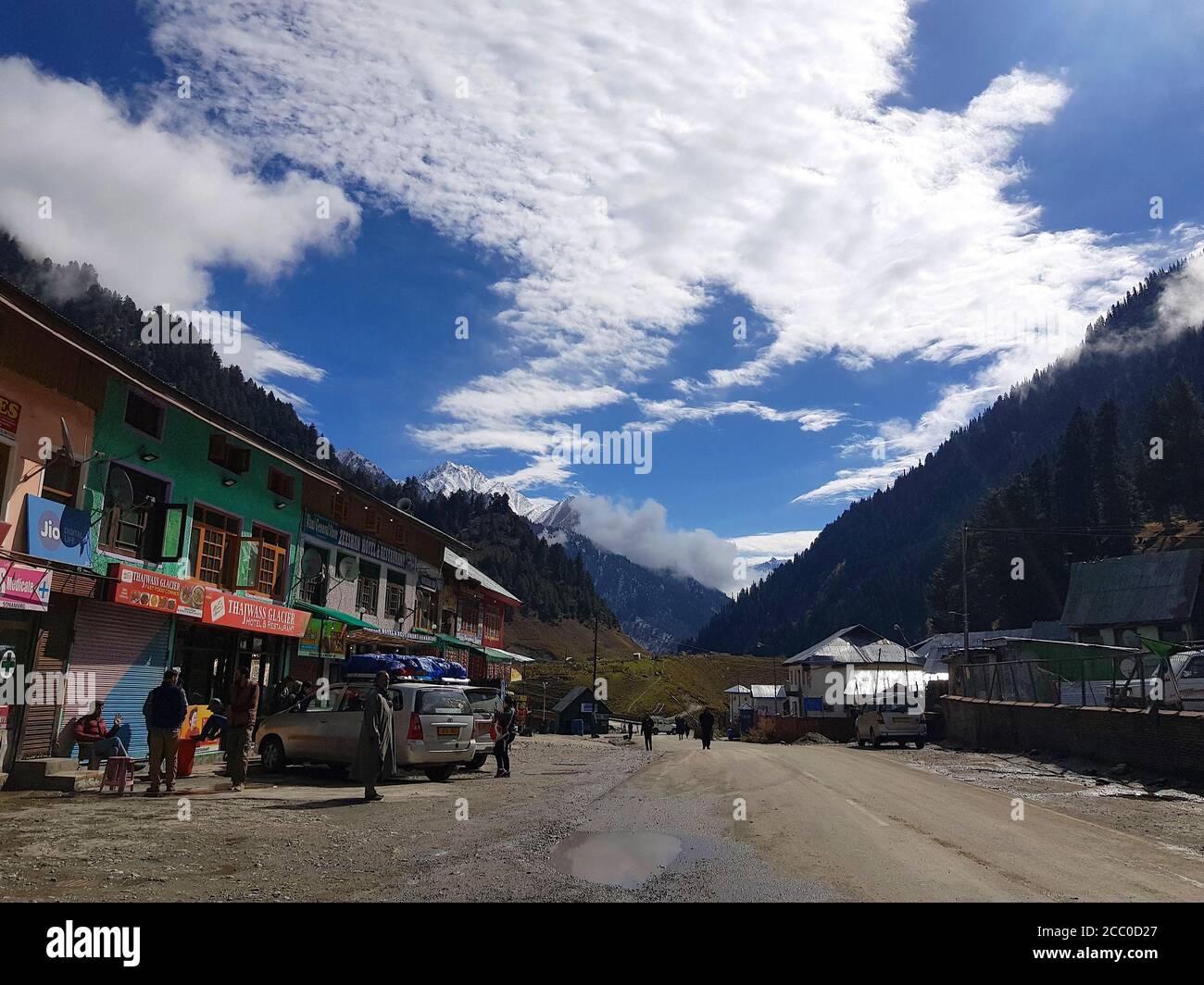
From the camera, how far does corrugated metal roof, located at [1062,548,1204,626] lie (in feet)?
184

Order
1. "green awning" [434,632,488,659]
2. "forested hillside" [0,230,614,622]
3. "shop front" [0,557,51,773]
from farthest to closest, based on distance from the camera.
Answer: "forested hillside" [0,230,614,622], "green awning" [434,632,488,659], "shop front" [0,557,51,773]

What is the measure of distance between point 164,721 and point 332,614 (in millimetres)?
13044

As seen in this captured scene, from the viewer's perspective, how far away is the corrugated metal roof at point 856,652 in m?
76.2

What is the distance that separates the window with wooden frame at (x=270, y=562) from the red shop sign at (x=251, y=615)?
1.24 metres

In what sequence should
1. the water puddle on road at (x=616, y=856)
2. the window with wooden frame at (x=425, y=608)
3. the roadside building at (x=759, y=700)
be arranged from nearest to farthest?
the water puddle on road at (x=616, y=856)
the window with wooden frame at (x=425, y=608)
the roadside building at (x=759, y=700)

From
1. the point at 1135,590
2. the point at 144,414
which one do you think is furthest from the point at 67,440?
the point at 1135,590

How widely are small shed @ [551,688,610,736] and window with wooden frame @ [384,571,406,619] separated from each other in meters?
25.2

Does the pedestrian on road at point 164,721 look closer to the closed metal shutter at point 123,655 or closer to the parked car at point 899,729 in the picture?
the closed metal shutter at point 123,655

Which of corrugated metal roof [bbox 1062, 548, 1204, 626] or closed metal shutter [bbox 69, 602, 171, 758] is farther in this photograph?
corrugated metal roof [bbox 1062, 548, 1204, 626]

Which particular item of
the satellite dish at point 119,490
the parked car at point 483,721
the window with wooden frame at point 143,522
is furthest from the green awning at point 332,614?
the satellite dish at point 119,490

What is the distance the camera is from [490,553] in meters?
189

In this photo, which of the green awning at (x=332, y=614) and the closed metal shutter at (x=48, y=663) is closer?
the closed metal shutter at (x=48, y=663)

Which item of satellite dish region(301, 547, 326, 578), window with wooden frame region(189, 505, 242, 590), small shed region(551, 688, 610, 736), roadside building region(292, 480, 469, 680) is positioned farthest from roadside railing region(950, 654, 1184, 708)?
small shed region(551, 688, 610, 736)

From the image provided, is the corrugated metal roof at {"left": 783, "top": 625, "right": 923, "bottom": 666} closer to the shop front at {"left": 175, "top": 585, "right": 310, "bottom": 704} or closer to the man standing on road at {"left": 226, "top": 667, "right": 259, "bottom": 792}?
the shop front at {"left": 175, "top": 585, "right": 310, "bottom": 704}
